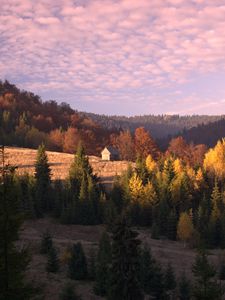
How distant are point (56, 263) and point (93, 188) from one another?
29.4 m

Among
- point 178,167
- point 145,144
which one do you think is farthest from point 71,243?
point 145,144

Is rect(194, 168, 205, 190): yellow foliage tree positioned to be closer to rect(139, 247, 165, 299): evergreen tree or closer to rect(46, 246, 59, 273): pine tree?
rect(139, 247, 165, 299): evergreen tree

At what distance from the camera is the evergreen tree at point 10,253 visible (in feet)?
48.2

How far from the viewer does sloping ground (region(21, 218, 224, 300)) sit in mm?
37469

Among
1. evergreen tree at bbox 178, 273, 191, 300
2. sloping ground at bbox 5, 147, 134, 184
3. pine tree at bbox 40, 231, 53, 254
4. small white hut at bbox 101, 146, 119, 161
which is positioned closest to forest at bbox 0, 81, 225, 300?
evergreen tree at bbox 178, 273, 191, 300

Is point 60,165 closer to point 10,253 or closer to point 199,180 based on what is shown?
point 199,180

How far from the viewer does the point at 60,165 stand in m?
101

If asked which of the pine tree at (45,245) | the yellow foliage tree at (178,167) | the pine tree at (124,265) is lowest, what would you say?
the pine tree at (45,245)

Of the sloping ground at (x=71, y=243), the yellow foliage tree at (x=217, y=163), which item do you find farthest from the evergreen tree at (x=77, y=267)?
the yellow foliage tree at (x=217, y=163)

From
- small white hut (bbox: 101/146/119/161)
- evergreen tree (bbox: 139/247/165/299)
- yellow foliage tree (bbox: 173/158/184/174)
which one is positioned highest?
small white hut (bbox: 101/146/119/161)

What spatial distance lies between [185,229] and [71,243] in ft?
63.9

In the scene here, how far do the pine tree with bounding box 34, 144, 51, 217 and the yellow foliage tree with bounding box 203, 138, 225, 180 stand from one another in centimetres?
3629

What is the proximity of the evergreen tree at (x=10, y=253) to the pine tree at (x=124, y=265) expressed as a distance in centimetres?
968

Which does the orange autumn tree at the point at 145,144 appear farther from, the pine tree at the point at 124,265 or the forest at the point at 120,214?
the pine tree at the point at 124,265
